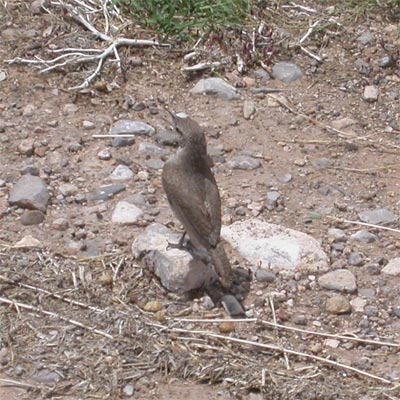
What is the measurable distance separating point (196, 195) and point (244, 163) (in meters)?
1.19

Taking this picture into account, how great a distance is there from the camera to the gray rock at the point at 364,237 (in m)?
7.17

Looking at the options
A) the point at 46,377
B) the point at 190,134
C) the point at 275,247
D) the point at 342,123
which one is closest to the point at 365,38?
the point at 342,123

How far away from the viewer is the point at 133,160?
7.80 metres

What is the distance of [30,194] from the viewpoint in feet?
23.9

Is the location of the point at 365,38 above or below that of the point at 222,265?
below

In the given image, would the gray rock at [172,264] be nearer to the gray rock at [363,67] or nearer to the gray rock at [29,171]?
the gray rock at [29,171]

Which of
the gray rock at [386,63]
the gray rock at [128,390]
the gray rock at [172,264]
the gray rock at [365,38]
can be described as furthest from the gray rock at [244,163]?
the gray rock at [128,390]

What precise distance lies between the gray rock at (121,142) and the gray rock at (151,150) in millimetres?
79

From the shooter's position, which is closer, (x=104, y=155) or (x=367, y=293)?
(x=367, y=293)

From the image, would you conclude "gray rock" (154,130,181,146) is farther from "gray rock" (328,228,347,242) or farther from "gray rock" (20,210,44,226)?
"gray rock" (328,228,347,242)

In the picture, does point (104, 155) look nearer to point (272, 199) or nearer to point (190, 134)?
point (190, 134)

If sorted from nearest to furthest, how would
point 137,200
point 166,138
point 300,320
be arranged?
1. point 300,320
2. point 137,200
3. point 166,138

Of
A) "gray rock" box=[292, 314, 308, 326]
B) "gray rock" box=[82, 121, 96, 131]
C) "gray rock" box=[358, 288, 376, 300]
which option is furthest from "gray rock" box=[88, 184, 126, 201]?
"gray rock" box=[358, 288, 376, 300]

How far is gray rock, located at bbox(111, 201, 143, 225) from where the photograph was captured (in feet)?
23.4
